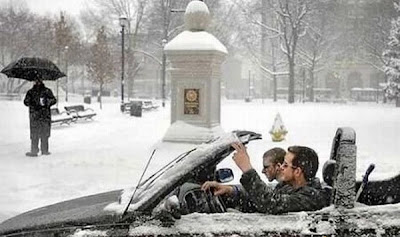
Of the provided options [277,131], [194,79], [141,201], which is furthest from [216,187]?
[277,131]

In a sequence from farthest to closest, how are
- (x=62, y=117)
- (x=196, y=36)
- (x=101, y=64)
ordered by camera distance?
(x=101, y=64) < (x=62, y=117) < (x=196, y=36)

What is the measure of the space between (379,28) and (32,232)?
49244 millimetres

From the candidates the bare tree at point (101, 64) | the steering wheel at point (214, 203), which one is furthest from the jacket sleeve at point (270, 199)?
the bare tree at point (101, 64)

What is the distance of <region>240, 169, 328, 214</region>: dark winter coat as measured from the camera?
330 centimetres

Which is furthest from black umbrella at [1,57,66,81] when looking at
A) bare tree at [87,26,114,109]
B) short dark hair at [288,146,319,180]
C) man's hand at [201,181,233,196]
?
bare tree at [87,26,114,109]

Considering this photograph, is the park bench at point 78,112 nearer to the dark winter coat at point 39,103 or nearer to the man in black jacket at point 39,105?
the man in black jacket at point 39,105

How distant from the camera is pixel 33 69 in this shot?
40.7ft

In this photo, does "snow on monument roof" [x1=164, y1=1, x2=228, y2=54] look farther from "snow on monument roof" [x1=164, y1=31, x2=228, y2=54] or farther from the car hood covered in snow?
the car hood covered in snow

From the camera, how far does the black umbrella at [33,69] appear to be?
12.3 meters

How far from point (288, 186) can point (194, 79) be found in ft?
34.7

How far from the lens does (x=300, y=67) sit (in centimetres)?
5666

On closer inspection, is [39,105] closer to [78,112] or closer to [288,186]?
[288,186]

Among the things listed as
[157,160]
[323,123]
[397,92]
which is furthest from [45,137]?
[397,92]

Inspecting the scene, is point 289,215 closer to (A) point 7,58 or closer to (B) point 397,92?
(B) point 397,92
